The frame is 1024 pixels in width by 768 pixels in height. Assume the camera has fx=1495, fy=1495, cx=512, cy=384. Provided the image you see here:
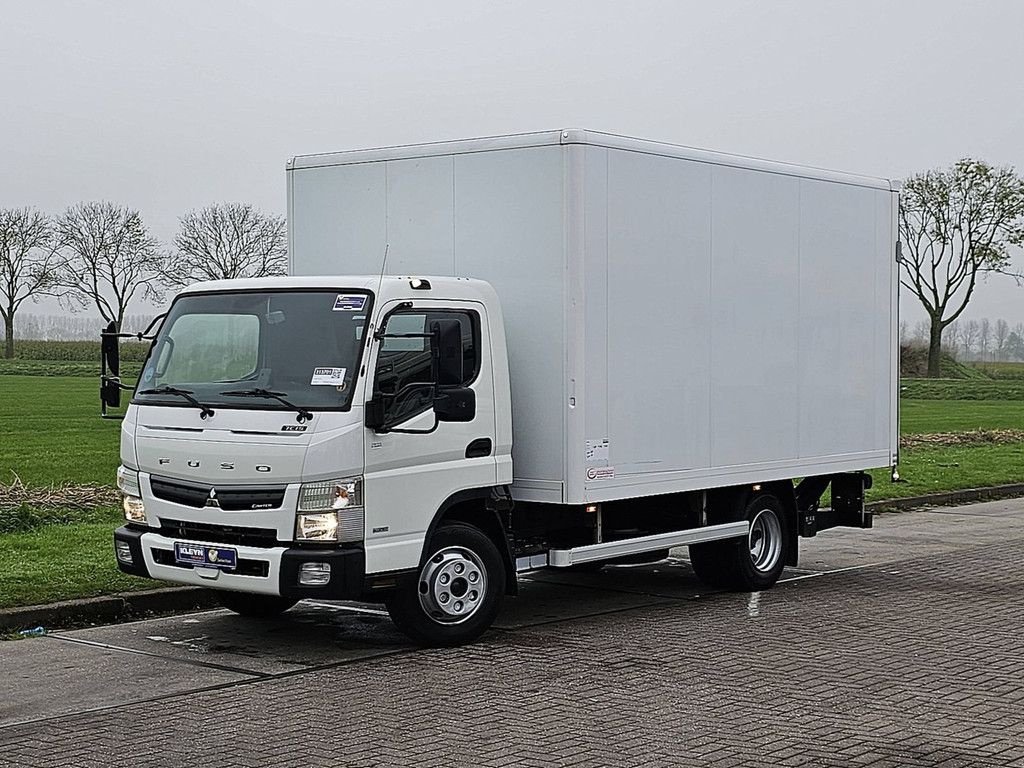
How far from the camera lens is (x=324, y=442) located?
9.03 metres

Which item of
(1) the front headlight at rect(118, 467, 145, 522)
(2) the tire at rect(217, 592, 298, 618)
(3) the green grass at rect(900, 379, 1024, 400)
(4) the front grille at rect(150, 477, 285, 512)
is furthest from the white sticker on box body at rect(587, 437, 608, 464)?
(3) the green grass at rect(900, 379, 1024, 400)

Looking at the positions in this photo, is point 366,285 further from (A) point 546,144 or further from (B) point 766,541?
(B) point 766,541

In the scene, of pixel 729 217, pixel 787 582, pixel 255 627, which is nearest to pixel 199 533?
pixel 255 627

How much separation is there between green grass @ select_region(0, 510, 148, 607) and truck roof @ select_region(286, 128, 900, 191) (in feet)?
11.6

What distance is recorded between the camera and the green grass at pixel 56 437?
20281 mm

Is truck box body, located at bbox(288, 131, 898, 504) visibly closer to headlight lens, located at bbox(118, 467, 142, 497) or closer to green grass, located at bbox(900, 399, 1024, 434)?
headlight lens, located at bbox(118, 467, 142, 497)

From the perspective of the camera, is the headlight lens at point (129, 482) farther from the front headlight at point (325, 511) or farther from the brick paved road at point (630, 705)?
the brick paved road at point (630, 705)

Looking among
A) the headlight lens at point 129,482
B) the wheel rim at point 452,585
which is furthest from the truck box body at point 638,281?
the headlight lens at point 129,482

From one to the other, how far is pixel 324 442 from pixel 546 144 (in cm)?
270

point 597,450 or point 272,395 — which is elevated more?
point 272,395

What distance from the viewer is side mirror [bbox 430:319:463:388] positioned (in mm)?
9648

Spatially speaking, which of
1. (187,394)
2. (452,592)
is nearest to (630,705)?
(452,592)

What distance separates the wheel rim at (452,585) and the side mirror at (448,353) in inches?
43.7

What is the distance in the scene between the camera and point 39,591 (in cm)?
1102
